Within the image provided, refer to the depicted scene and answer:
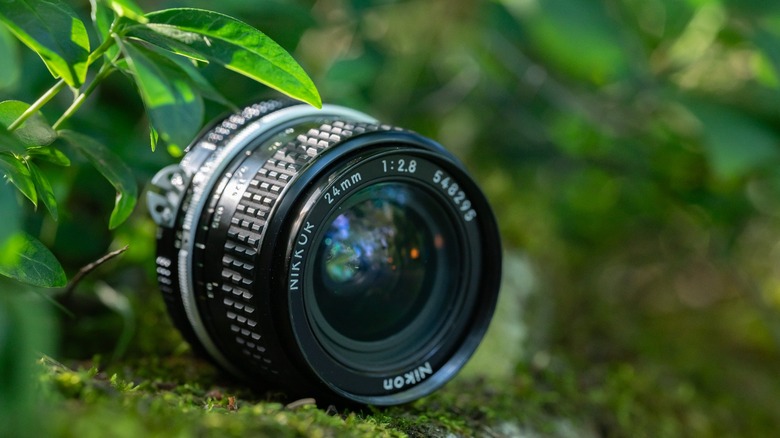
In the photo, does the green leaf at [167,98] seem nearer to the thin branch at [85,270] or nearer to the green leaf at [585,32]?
the thin branch at [85,270]

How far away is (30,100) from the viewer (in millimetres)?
1693

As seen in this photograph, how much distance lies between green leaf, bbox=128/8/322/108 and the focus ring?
20 centimetres

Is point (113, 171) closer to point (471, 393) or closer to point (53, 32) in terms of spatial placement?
point (53, 32)

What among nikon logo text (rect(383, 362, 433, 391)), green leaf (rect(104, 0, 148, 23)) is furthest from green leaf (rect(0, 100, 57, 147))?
nikon logo text (rect(383, 362, 433, 391))

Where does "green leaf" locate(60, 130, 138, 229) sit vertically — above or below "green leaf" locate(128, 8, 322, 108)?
below

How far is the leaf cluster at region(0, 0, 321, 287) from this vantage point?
37.7 inches

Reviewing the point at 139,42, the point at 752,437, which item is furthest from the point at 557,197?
the point at 139,42

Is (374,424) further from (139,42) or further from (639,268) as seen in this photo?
(639,268)

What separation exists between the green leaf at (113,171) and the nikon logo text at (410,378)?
0.51m

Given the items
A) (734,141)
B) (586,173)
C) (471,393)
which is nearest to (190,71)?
(471,393)

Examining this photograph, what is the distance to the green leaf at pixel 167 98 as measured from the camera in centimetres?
92

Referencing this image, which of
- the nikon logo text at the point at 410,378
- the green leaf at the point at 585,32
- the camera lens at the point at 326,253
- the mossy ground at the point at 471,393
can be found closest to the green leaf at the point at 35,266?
the mossy ground at the point at 471,393

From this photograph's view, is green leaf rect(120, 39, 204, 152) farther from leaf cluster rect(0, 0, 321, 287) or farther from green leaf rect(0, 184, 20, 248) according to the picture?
green leaf rect(0, 184, 20, 248)

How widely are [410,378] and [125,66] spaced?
688 mm
